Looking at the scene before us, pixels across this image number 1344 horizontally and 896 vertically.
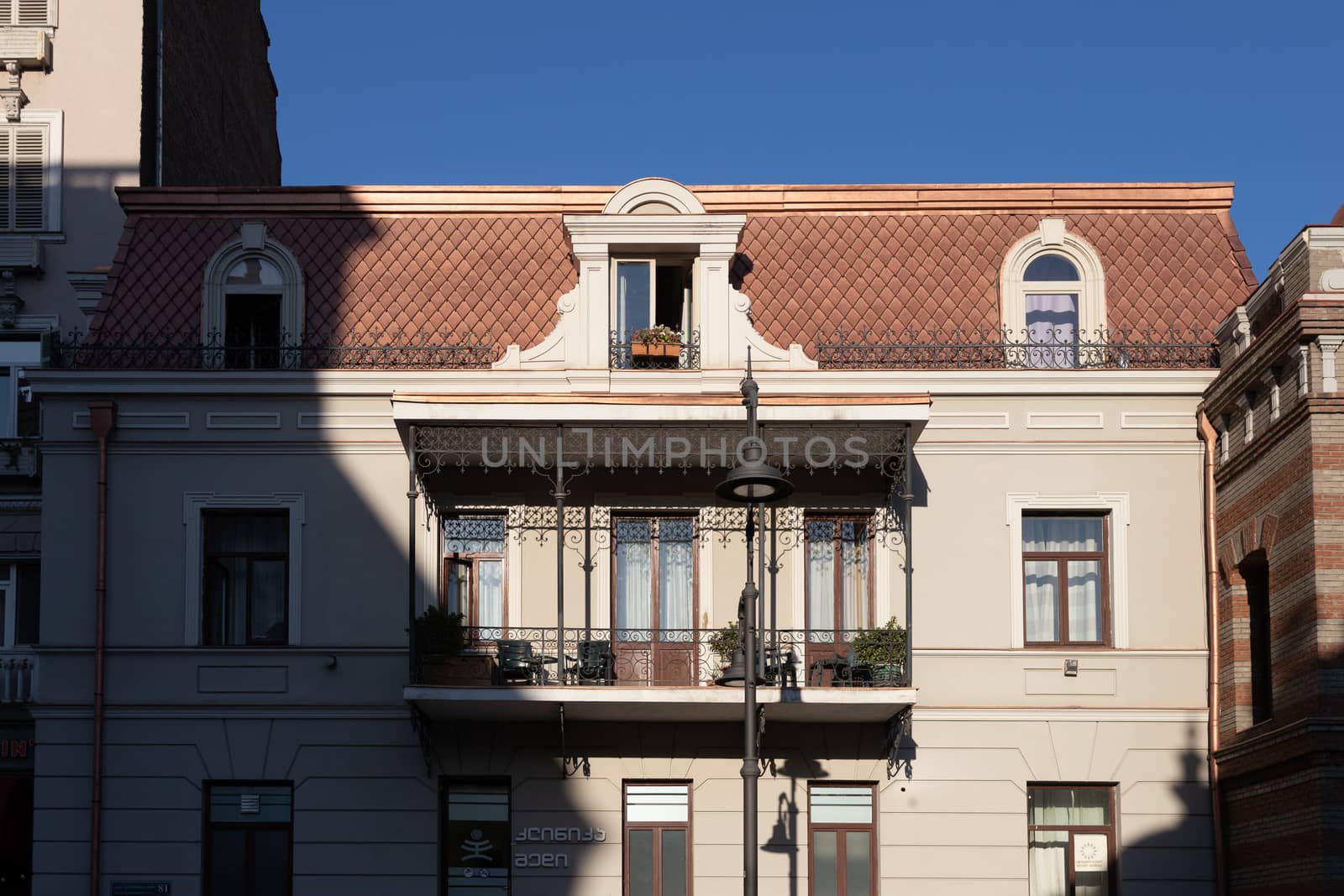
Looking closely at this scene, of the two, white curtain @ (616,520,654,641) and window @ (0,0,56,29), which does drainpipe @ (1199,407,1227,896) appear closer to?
white curtain @ (616,520,654,641)

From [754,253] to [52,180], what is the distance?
39.0ft

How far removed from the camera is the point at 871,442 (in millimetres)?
26703

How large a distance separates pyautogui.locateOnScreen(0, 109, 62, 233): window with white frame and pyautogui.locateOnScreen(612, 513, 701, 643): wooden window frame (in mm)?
11253

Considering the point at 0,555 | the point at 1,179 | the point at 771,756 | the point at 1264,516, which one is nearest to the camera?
the point at 1264,516

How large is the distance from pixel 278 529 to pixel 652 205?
23.4 ft

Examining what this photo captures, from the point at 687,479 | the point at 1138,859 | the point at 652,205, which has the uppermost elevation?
the point at 652,205

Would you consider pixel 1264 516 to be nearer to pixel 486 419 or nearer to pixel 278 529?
pixel 486 419

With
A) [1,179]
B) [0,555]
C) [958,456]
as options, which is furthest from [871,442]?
[1,179]

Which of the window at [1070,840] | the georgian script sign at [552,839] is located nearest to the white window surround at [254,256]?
the georgian script sign at [552,839]

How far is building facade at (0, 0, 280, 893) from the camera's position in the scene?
29422 mm

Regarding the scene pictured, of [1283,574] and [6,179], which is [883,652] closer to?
[1283,574]

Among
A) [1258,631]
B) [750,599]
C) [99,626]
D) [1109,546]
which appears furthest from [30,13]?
[1258,631]

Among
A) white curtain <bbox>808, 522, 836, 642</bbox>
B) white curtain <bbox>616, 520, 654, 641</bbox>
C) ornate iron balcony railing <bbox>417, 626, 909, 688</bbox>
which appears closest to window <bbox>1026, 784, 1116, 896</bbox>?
ornate iron balcony railing <bbox>417, 626, 909, 688</bbox>

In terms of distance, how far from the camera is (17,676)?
28.4m
